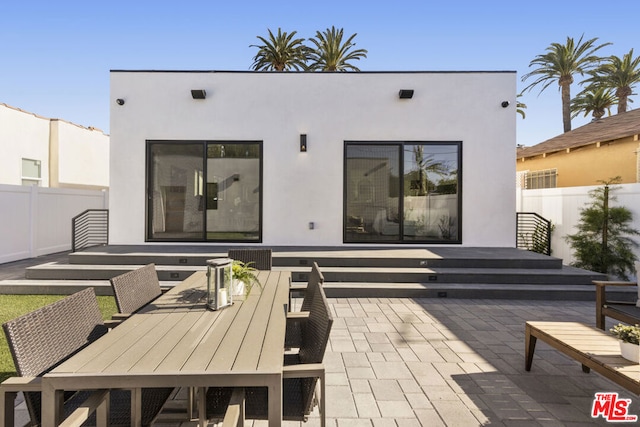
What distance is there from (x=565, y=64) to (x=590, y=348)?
20.4m

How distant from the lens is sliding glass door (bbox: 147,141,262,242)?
771 centimetres

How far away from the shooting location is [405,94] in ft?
24.9

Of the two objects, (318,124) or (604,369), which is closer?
(604,369)

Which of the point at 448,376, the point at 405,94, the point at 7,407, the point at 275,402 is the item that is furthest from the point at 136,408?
the point at 405,94

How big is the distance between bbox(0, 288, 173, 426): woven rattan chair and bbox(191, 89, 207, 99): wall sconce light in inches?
241

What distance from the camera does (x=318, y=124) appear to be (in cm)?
771

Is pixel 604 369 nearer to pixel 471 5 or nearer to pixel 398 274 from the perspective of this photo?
pixel 398 274

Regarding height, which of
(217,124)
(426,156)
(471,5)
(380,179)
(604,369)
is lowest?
(604,369)

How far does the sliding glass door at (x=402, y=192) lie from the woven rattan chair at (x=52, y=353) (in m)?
5.89

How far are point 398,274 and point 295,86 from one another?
451cm

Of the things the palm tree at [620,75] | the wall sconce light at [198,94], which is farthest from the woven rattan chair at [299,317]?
the palm tree at [620,75]

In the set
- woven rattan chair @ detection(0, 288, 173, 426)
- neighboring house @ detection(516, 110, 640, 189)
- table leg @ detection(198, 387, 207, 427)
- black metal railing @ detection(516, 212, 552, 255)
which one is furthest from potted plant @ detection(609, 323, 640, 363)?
neighboring house @ detection(516, 110, 640, 189)

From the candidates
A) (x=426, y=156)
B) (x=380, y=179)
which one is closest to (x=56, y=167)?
(x=380, y=179)

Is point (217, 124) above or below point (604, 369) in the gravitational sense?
above
